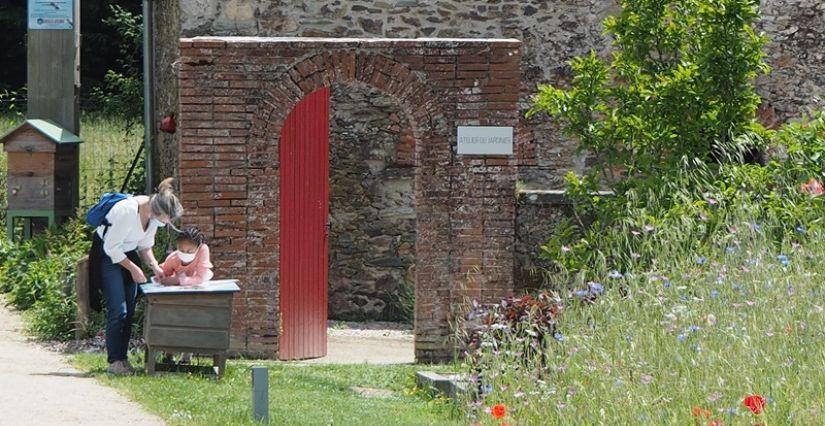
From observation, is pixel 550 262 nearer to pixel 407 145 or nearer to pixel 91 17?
pixel 407 145

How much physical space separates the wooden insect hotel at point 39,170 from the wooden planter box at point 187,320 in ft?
17.2

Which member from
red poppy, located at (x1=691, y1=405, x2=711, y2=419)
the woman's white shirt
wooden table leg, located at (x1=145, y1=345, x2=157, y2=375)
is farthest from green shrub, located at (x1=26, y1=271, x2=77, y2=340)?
red poppy, located at (x1=691, y1=405, x2=711, y2=419)

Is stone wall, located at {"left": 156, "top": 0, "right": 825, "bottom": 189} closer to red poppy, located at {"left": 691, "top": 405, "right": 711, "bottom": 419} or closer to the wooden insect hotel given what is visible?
the wooden insect hotel

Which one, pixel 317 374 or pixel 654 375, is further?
pixel 317 374

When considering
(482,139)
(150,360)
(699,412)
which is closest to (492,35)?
(482,139)

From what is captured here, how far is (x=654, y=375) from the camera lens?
316 inches

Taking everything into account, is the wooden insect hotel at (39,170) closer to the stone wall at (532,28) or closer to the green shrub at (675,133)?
the stone wall at (532,28)

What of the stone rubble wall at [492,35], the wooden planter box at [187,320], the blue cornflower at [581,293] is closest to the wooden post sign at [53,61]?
the stone rubble wall at [492,35]

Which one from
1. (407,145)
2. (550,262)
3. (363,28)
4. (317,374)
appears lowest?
(317,374)

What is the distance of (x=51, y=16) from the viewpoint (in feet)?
51.9

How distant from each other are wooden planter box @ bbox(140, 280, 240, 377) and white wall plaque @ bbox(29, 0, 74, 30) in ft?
21.1

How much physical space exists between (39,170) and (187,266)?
527 cm

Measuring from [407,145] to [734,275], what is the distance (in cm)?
689

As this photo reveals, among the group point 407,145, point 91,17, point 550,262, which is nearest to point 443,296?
point 550,262
